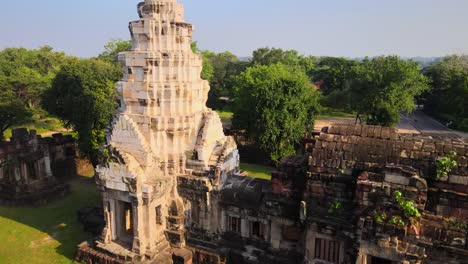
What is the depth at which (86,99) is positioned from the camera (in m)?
29.3

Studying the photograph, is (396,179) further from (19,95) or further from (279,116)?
(19,95)

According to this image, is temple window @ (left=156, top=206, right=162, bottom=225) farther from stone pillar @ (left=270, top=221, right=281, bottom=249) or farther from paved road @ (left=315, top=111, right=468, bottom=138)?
paved road @ (left=315, top=111, right=468, bottom=138)

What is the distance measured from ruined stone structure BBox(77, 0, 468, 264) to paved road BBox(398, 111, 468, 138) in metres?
38.4

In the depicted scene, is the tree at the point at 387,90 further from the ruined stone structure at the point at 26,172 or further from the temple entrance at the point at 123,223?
the ruined stone structure at the point at 26,172

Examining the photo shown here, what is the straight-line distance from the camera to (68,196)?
2700cm

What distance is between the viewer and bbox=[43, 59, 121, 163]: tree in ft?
93.5

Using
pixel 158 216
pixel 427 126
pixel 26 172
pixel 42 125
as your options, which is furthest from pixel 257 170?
pixel 427 126

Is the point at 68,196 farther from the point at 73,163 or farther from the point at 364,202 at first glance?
the point at 364,202

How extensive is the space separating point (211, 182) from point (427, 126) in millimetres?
47323

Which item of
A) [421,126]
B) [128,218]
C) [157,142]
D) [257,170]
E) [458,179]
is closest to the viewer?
[458,179]

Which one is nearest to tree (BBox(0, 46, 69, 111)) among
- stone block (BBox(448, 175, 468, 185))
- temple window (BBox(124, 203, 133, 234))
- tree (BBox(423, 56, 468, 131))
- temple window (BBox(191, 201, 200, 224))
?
temple window (BBox(124, 203, 133, 234))

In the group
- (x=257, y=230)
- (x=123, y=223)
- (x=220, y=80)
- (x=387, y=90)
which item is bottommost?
(x=123, y=223)

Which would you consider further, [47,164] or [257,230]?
[47,164]

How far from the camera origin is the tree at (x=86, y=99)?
2850 centimetres
